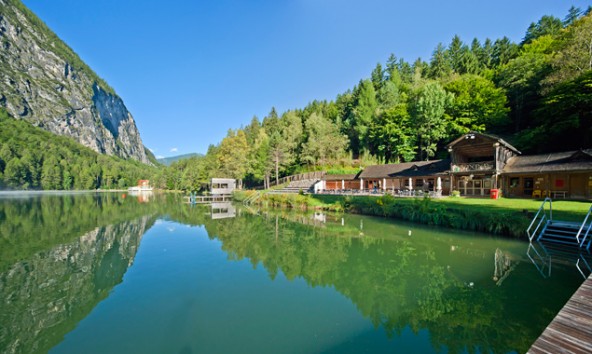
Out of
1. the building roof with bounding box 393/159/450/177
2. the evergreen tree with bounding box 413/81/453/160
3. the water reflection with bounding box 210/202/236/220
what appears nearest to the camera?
the water reflection with bounding box 210/202/236/220

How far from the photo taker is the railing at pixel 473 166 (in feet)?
73.8

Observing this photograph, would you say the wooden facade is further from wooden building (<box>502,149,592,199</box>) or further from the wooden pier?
the wooden pier

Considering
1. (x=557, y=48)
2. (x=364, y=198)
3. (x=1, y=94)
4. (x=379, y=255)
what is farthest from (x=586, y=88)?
(x=1, y=94)

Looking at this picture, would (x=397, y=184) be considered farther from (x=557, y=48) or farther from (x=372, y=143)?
(x=557, y=48)

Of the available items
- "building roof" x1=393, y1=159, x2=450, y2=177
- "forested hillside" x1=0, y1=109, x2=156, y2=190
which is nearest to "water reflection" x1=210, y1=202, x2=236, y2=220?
"building roof" x1=393, y1=159, x2=450, y2=177

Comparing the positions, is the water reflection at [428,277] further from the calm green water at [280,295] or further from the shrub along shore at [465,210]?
the shrub along shore at [465,210]

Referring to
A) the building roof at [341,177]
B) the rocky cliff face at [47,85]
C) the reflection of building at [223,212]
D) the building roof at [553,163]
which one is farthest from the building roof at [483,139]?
the rocky cliff face at [47,85]

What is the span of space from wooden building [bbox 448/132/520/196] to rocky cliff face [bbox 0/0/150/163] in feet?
468

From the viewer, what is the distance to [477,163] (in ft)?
76.3

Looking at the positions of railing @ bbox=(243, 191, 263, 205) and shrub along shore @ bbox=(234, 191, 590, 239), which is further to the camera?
railing @ bbox=(243, 191, 263, 205)

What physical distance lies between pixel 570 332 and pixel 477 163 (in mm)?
23926

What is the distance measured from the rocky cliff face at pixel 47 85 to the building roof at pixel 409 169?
439 feet

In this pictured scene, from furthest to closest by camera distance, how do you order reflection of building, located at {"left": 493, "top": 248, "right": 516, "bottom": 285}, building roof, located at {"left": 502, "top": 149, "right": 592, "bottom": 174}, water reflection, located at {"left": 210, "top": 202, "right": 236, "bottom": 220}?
water reflection, located at {"left": 210, "top": 202, "right": 236, "bottom": 220}, building roof, located at {"left": 502, "top": 149, "right": 592, "bottom": 174}, reflection of building, located at {"left": 493, "top": 248, "right": 516, "bottom": 285}

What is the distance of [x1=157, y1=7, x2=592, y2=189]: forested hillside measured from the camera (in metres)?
23.5
